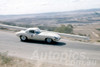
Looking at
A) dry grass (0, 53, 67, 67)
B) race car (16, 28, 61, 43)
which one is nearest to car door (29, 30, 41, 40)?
race car (16, 28, 61, 43)

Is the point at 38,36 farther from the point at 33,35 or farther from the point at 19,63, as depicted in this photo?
the point at 19,63

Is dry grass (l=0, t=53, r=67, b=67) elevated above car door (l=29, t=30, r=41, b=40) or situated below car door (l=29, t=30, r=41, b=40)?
below

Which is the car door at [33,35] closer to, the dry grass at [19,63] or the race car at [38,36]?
the race car at [38,36]

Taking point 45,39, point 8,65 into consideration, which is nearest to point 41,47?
point 45,39

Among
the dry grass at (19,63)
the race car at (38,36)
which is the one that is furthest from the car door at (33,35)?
the dry grass at (19,63)

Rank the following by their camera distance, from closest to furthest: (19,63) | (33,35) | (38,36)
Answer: (19,63) → (38,36) → (33,35)

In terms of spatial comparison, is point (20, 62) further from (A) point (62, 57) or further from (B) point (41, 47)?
(B) point (41, 47)

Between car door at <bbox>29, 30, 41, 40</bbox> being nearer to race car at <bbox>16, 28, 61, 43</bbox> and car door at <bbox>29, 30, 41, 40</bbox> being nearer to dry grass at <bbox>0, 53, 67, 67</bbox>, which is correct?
race car at <bbox>16, 28, 61, 43</bbox>

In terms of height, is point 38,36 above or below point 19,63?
above

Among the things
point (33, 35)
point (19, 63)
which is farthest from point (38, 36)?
point (19, 63)

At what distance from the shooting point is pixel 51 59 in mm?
10000

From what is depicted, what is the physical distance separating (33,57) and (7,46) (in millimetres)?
3670

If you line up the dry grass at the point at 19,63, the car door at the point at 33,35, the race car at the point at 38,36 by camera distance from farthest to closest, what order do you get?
the car door at the point at 33,35 < the race car at the point at 38,36 < the dry grass at the point at 19,63

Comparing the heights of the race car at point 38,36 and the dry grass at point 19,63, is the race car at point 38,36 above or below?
above
